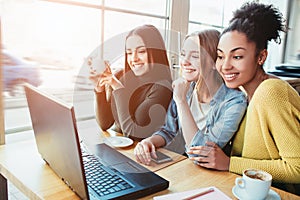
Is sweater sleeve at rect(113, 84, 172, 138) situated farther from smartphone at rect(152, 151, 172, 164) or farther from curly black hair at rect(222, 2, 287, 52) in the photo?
curly black hair at rect(222, 2, 287, 52)

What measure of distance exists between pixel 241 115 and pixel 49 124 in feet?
2.02

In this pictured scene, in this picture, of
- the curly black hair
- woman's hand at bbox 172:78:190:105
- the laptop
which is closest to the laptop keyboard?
the laptop

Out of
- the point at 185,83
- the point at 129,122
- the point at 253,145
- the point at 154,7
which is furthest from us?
the point at 154,7

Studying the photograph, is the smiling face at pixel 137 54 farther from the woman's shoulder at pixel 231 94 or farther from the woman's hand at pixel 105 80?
the woman's shoulder at pixel 231 94

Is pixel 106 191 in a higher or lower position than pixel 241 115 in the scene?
lower

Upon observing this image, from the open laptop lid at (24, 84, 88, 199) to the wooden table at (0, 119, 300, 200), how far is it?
0.03m

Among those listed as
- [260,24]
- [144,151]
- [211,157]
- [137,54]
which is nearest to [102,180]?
[144,151]

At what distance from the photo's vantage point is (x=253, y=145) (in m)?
0.94

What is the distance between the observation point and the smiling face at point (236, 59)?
99 centimetres

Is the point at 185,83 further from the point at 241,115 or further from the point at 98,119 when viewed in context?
the point at 98,119

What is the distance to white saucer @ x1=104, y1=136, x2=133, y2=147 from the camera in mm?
1149

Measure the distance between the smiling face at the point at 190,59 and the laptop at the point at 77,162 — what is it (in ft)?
1.31

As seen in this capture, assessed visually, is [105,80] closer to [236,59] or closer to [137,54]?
[137,54]

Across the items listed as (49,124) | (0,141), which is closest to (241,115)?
(49,124)
